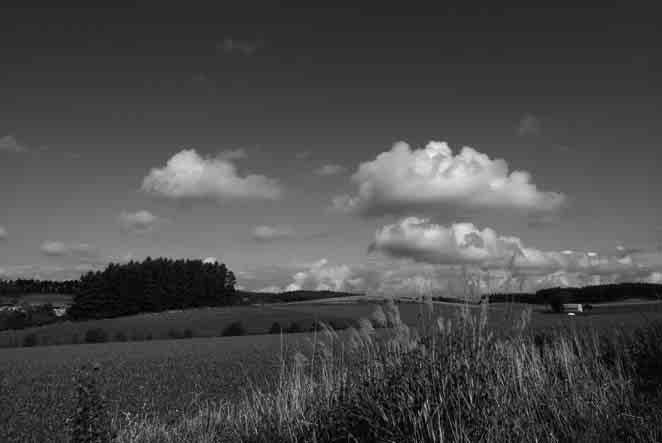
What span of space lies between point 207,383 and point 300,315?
139ft

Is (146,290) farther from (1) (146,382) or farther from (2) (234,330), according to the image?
(1) (146,382)

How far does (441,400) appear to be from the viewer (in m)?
6.58

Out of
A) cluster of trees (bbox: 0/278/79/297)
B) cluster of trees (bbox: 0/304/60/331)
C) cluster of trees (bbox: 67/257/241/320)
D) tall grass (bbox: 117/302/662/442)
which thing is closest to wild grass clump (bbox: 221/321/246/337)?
cluster of trees (bbox: 0/304/60/331)

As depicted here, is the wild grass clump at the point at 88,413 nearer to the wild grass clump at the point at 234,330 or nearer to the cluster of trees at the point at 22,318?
the wild grass clump at the point at 234,330

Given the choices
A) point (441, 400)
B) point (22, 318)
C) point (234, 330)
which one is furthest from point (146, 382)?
point (22, 318)

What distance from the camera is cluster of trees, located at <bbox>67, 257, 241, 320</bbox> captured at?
96.1 m

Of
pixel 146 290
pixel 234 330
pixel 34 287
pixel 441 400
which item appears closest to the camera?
pixel 441 400

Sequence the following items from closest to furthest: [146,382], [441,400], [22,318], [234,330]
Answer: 1. [441,400]
2. [146,382]
3. [234,330]
4. [22,318]

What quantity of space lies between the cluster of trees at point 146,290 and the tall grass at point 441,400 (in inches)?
3639

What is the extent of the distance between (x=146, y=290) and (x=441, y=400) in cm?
9750

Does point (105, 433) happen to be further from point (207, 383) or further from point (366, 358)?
point (207, 383)

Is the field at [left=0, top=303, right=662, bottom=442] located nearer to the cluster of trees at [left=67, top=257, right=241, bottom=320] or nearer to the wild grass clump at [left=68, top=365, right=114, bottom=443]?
the wild grass clump at [left=68, top=365, right=114, bottom=443]

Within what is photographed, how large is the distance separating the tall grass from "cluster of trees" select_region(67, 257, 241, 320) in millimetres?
92423

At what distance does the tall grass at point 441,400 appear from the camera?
21.7 ft
